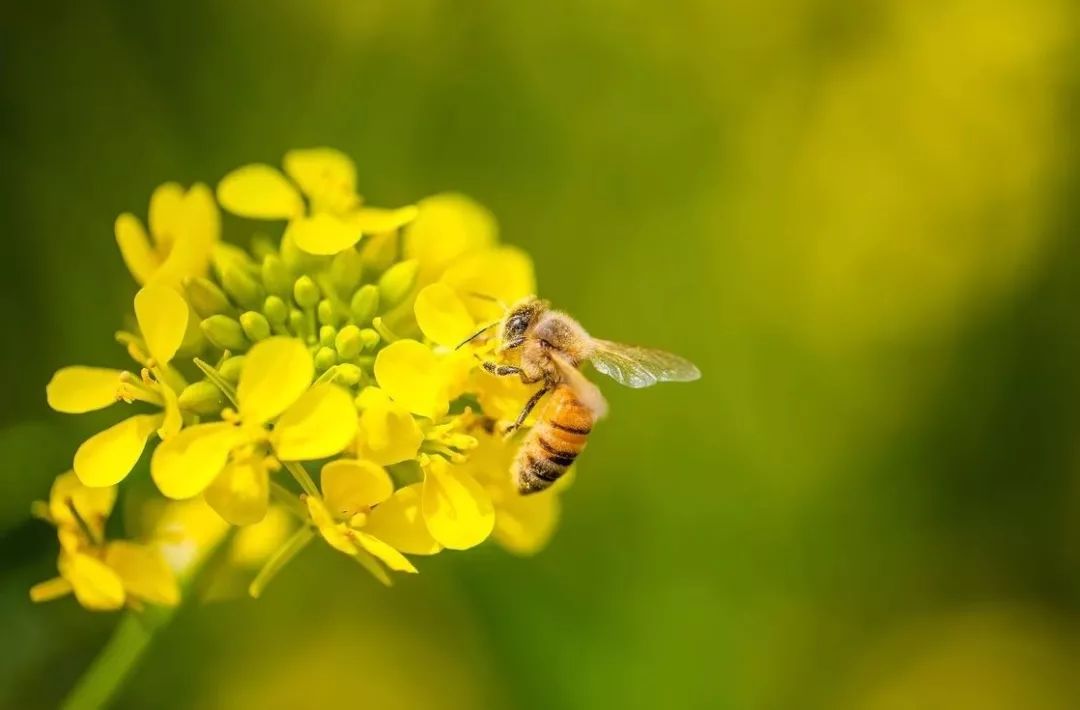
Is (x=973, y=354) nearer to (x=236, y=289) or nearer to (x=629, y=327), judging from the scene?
(x=629, y=327)

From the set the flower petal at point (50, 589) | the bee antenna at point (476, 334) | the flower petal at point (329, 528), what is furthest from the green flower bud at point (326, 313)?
the flower petal at point (50, 589)

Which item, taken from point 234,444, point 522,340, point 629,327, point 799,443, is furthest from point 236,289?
point 799,443

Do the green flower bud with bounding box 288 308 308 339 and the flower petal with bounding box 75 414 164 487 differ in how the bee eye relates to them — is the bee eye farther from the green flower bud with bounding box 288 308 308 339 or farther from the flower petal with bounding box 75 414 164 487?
the flower petal with bounding box 75 414 164 487

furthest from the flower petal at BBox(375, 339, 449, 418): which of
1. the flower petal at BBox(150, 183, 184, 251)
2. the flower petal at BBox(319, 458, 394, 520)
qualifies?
the flower petal at BBox(150, 183, 184, 251)

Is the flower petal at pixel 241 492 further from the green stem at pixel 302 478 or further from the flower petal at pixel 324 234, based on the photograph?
the flower petal at pixel 324 234

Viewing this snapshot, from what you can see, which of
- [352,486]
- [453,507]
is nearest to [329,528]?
Result: [352,486]

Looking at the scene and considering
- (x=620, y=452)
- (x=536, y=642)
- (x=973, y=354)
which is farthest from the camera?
(x=973, y=354)
